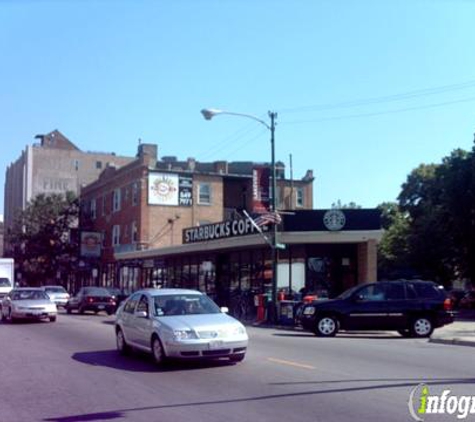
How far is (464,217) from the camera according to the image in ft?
145

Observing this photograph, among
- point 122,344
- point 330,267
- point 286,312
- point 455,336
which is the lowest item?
point 455,336

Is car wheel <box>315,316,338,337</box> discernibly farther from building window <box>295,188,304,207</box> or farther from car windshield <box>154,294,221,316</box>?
building window <box>295,188,304,207</box>

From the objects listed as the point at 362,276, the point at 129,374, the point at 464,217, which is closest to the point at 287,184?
the point at 464,217

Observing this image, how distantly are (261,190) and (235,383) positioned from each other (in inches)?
762

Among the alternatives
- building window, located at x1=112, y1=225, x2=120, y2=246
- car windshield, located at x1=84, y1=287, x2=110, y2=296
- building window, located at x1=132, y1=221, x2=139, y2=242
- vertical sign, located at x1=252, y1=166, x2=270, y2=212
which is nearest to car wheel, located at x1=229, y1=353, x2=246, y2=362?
vertical sign, located at x1=252, y1=166, x2=270, y2=212

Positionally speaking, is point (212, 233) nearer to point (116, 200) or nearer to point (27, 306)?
point (27, 306)

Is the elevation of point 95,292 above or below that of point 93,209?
below

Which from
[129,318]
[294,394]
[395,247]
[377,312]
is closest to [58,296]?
[377,312]

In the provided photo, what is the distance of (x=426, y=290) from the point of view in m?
22.6

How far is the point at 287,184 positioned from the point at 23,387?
47.6 m

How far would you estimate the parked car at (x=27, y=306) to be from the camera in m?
27.7

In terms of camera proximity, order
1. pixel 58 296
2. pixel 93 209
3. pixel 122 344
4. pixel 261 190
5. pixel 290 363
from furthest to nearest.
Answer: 1. pixel 93 209
2. pixel 58 296
3. pixel 261 190
4. pixel 122 344
5. pixel 290 363

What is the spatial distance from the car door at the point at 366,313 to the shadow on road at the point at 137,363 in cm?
802

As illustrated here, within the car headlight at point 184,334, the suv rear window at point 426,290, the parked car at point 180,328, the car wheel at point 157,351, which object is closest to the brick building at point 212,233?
the suv rear window at point 426,290
